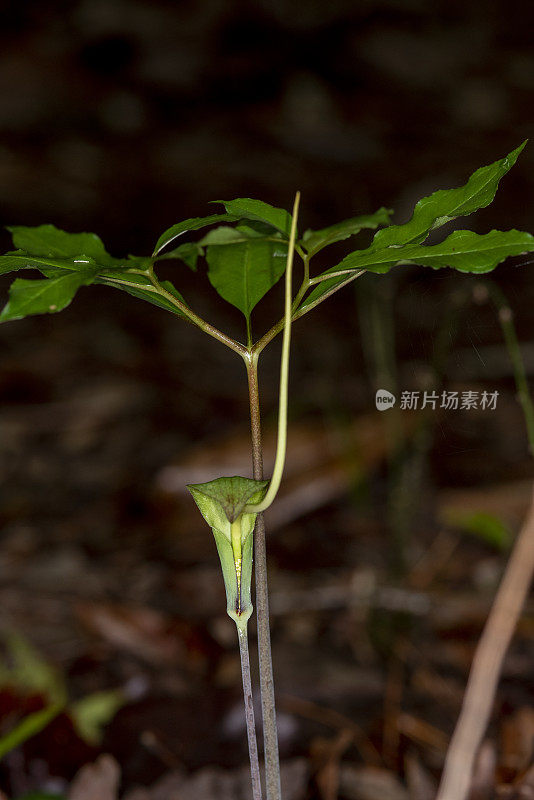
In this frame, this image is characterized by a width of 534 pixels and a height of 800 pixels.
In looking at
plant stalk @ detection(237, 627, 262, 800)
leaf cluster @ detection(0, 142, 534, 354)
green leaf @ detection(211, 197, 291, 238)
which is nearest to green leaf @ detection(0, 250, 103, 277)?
leaf cluster @ detection(0, 142, 534, 354)

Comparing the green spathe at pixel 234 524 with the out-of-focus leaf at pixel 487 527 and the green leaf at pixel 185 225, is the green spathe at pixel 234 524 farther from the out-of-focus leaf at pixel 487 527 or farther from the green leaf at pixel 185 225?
the out-of-focus leaf at pixel 487 527

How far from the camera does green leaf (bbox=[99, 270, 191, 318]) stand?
0.68m

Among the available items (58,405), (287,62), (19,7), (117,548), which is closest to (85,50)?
(19,7)

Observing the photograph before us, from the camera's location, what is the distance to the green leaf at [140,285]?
682mm

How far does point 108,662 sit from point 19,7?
6120mm

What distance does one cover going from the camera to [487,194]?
2.18 feet

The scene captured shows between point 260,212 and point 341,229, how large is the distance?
9 centimetres

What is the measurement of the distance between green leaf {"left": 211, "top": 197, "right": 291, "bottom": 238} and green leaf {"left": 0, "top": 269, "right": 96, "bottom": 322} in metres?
0.14

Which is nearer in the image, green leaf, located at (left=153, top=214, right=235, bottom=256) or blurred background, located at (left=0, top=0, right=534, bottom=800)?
green leaf, located at (left=153, top=214, right=235, bottom=256)

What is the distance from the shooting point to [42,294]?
639mm

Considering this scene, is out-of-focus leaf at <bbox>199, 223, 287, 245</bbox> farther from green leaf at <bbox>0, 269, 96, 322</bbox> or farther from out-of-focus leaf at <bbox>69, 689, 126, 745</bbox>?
out-of-focus leaf at <bbox>69, 689, 126, 745</bbox>

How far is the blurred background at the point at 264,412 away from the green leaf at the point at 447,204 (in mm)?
325

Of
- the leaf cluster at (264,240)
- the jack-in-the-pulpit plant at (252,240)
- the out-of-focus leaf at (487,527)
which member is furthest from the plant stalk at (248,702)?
the out-of-focus leaf at (487,527)

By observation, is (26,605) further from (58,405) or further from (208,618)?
(58,405)
